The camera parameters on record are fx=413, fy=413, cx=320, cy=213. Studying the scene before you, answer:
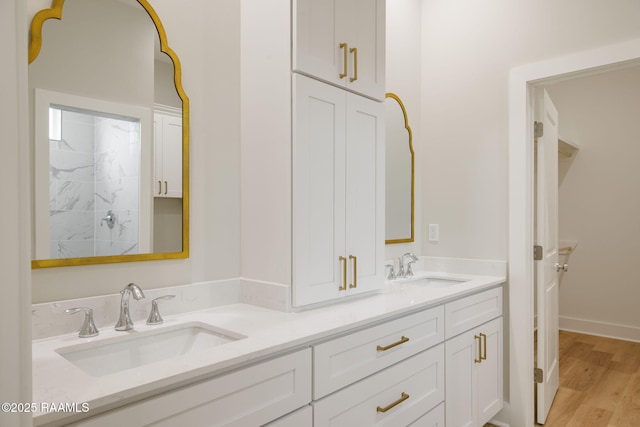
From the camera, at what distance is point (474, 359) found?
214 cm

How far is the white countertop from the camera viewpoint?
0.86 m

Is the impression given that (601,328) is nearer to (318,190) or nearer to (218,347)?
(318,190)

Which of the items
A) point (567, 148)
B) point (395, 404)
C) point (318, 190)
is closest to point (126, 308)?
point (318, 190)

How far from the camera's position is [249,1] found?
174 cm

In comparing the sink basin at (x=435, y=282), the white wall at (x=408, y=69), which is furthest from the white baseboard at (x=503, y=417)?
the white wall at (x=408, y=69)

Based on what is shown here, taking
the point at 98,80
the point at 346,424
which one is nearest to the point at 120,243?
the point at 98,80

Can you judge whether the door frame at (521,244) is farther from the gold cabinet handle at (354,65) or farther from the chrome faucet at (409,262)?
the gold cabinet handle at (354,65)

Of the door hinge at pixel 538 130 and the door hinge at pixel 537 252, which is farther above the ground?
the door hinge at pixel 538 130

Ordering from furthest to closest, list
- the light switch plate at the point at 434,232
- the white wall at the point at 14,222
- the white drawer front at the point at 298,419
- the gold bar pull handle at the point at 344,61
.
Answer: the light switch plate at the point at 434,232 < the gold bar pull handle at the point at 344,61 < the white drawer front at the point at 298,419 < the white wall at the point at 14,222

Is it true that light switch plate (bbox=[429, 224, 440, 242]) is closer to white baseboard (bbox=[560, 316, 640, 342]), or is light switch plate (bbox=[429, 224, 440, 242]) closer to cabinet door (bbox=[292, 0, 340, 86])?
cabinet door (bbox=[292, 0, 340, 86])

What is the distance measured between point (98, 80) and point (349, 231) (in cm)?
109

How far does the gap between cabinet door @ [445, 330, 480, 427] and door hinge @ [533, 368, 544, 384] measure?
586mm

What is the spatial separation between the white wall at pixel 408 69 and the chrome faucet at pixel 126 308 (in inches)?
60.8

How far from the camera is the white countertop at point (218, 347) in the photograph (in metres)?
0.86
